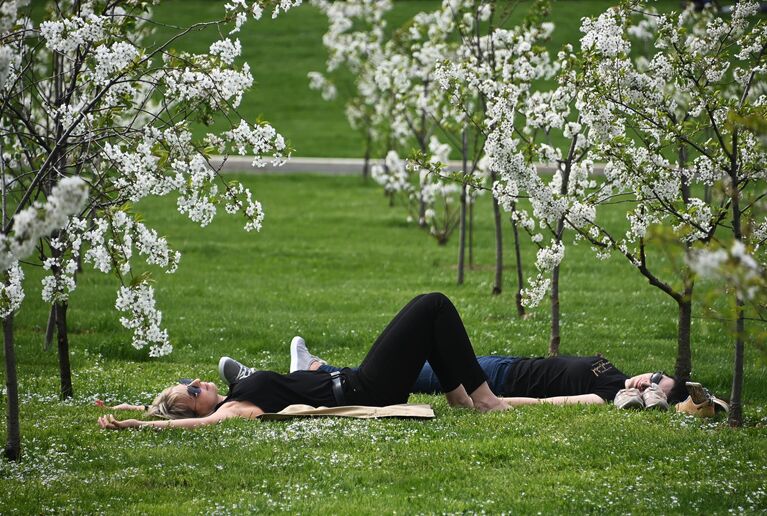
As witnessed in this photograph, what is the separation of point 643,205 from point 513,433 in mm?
2033

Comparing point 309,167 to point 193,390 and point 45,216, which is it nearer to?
point 193,390

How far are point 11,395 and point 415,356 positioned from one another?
2.78 metres

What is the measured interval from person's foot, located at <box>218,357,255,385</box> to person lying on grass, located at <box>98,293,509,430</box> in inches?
15.0

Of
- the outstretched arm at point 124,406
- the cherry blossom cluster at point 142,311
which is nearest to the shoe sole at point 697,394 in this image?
the cherry blossom cluster at point 142,311

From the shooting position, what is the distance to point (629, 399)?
23.3ft

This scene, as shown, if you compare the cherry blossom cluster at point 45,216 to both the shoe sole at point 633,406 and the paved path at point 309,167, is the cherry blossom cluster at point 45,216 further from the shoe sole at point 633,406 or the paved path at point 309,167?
the paved path at point 309,167

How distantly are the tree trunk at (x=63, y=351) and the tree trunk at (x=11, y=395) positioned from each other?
4.15 ft

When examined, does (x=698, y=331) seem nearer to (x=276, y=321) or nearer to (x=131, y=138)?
(x=276, y=321)

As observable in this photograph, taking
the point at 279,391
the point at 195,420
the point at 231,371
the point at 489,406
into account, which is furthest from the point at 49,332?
the point at 489,406

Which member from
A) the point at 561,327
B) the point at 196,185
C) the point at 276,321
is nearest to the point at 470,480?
the point at 196,185

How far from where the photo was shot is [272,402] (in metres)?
7.06

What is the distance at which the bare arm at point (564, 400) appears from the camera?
7.27 m

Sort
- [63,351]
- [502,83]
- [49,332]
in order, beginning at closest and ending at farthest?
[63,351]
[49,332]
[502,83]

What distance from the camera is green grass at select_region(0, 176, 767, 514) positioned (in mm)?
5273
